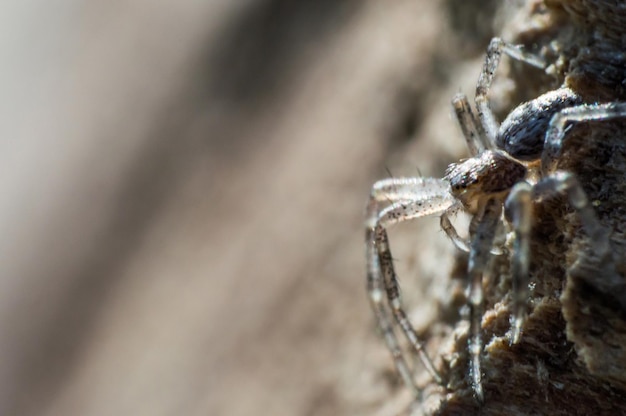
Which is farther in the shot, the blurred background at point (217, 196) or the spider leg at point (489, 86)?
the blurred background at point (217, 196)

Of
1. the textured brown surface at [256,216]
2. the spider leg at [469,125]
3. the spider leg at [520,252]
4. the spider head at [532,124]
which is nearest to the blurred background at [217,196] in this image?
the textured brown surface at [256,216]

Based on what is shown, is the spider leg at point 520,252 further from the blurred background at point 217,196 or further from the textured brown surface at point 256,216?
the blurred background at point 217,196

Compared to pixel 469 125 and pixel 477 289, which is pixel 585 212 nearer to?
pixel 477 289

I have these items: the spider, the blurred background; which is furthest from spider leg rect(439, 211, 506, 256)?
the blurred background

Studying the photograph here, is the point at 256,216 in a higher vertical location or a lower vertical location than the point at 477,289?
higher

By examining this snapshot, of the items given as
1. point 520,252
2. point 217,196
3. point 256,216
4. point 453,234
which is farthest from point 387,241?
point 217,196

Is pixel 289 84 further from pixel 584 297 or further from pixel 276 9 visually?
pixel 584 297

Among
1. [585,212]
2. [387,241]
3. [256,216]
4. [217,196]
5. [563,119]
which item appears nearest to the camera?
[585,212]
